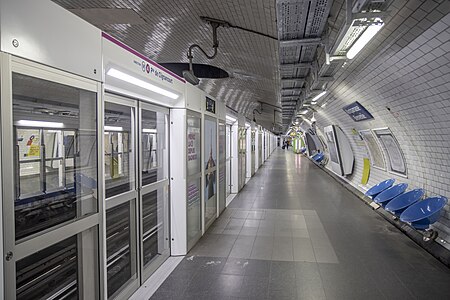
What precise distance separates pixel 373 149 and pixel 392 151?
4.72 feet

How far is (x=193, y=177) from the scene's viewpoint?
4.50 metres

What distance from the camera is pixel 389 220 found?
5.92 metres

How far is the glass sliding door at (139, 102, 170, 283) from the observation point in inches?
147

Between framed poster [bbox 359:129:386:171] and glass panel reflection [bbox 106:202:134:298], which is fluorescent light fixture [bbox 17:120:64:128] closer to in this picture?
glass panel reflection [bbox 106:202:134:298]

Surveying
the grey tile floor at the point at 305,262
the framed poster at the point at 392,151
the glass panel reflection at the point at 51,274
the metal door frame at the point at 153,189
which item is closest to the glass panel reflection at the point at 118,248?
the metal door frame at the point at 153,189

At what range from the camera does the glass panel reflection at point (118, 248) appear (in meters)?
3.18

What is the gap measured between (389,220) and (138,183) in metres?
5.10

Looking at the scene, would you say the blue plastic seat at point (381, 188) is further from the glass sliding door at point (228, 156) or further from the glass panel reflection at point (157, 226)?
the glass panel reflection at point (157, 226)

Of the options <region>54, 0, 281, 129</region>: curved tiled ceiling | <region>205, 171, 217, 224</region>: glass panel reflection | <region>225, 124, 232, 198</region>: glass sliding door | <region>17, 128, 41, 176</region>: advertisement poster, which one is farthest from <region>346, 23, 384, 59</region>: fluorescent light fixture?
<region>225, 124, 232, 198</region>: glass sliding door

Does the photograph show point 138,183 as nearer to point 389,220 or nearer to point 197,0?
point 197,0

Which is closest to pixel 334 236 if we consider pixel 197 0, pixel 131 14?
pixel 197 0

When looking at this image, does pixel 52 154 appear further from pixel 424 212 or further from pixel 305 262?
pixel 424 212

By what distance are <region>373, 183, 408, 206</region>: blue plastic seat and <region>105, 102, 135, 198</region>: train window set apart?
4.87 m

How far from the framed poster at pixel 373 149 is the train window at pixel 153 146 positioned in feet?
17.9
